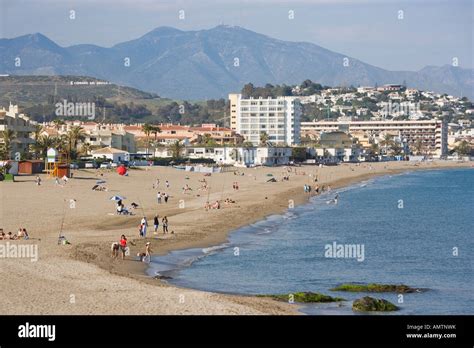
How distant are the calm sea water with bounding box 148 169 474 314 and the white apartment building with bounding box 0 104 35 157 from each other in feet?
124

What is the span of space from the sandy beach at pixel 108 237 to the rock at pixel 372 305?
178 centimetres

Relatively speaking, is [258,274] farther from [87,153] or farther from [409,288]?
[87,153]

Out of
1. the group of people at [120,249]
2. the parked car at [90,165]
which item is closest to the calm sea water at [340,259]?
the group of people at [120,249]

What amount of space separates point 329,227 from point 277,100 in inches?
5242

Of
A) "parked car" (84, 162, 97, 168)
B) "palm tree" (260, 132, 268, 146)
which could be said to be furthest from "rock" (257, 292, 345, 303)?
"palm tree" (260, 132, 268, 146)

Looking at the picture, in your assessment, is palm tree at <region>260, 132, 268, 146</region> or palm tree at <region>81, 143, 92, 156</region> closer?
palm tree at <region>81, 143, 92, 156</region>

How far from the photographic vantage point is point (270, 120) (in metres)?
180

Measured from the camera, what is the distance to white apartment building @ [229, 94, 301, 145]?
17825 cm

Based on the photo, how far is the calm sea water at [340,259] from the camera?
26875mm

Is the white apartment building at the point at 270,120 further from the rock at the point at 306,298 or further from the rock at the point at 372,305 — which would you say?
the rock at the point at 372,305

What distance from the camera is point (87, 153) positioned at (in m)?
108

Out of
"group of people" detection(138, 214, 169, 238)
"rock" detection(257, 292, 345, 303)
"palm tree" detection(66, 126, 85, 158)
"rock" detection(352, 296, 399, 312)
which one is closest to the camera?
"rock" detection(352, 296, 399, 312)

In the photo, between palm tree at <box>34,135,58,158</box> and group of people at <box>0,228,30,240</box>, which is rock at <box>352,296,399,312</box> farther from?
palm tree at <box>34,135,58,158</box>
